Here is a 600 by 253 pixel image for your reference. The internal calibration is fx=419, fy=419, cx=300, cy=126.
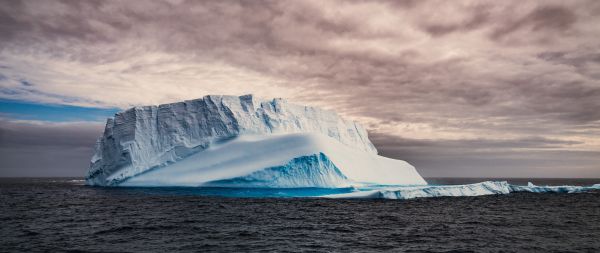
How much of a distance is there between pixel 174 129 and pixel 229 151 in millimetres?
7238

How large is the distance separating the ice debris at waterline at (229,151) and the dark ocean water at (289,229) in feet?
40.5

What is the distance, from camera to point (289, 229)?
16.5m

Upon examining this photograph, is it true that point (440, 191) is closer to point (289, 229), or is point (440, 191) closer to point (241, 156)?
point (241, 156)

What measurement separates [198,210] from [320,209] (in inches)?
266

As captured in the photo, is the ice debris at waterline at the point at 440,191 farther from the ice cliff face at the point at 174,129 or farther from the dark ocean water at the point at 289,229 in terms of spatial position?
the ice cliff face at the point at 174,129

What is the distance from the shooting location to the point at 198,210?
73.8ft

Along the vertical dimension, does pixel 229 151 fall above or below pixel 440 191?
above

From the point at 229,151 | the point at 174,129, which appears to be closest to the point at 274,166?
the point at 229,151

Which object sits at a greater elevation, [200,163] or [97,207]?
[200,163]

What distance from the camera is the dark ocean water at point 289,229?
13.3 meters

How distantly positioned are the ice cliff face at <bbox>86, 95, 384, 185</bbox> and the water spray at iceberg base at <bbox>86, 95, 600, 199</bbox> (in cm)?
10

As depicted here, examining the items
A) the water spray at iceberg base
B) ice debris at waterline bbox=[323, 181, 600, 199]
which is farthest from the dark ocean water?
the water spray at iceberg base

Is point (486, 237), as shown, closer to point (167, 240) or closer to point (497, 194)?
point (167, 240)

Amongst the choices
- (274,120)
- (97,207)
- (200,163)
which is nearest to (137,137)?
(200,163)
